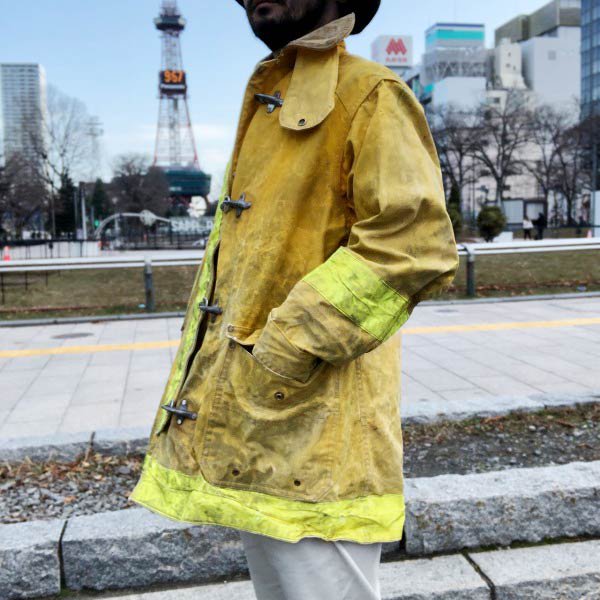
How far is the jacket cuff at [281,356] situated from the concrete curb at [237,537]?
1.62m

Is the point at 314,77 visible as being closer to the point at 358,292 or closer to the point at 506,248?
the point at 358,292

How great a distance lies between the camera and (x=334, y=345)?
53.9 inches

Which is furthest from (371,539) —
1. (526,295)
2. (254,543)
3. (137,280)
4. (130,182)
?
(130,182)

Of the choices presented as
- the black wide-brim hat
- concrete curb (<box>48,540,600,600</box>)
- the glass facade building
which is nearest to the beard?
the black wide-brim hat

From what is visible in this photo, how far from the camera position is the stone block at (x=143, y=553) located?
8.90ft

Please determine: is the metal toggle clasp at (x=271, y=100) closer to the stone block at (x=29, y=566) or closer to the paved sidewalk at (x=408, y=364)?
the stone block at (x=29, y=566)

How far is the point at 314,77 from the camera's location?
156cm

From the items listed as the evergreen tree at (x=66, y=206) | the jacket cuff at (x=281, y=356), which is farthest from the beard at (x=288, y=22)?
the evergreen tree at (x=66, y=206)

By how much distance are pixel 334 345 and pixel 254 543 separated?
641 millimetres

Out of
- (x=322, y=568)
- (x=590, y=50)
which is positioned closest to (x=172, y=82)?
(x=590, y=50)

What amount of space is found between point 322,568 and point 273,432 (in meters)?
0.32

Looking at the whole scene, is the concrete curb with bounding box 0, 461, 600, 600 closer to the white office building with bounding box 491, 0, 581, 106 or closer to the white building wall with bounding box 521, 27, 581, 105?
the white office building with bounding box 491, 0, 581, 106

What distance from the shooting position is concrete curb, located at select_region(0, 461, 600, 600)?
8.86ft

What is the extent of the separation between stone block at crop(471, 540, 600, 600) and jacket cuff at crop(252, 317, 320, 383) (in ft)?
5.85
